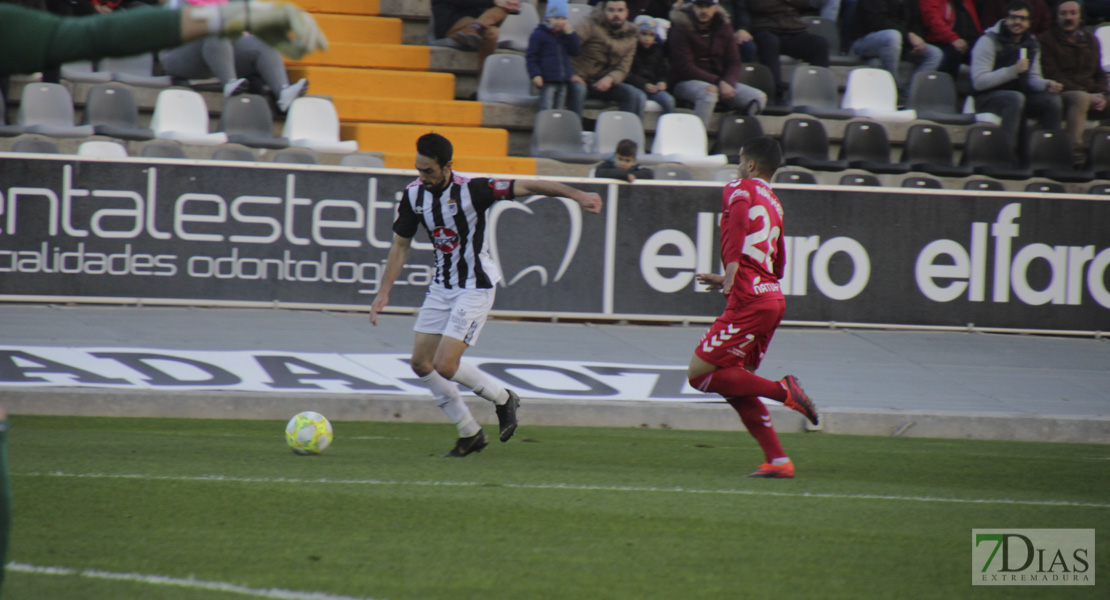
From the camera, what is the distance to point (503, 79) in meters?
17.0

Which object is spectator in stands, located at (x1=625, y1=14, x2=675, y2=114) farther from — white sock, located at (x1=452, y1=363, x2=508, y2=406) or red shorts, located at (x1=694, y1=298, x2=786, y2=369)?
red shorts, located at (x1=694, y1=298, x2=786, y2=369)

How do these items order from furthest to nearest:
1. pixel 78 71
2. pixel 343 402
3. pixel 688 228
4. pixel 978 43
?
pixel 978 43
pixel 78 71
pixel 688 228
pixel 343 402

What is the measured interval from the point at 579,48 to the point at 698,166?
7.61 feet

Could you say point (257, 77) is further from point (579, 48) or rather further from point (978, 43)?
point (978, 43)

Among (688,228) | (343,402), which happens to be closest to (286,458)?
(343,402)

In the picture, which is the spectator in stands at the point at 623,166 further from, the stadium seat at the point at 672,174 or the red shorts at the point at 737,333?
the red shorts at the point at 737,333

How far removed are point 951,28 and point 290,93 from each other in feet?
34.9

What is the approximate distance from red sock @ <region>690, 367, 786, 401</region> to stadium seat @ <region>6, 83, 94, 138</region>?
9.96m

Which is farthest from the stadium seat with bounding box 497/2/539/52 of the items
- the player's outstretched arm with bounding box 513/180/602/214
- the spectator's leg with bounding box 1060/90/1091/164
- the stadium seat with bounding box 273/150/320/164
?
the player's outstretched arm with bounding box 513/180/602/214

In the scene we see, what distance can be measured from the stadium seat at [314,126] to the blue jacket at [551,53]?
8.72 ft

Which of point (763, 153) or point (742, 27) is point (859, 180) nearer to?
point (742, 27)

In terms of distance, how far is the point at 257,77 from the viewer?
16.2 meters

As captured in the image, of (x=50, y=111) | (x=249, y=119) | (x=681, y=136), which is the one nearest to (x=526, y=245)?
(x=681, y=136)

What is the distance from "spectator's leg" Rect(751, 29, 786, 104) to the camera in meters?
17.7
